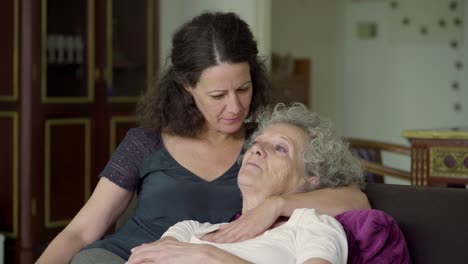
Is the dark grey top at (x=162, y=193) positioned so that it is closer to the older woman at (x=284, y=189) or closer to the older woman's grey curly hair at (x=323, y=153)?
the older woman at (x=284, y=189)

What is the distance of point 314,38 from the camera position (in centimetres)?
777

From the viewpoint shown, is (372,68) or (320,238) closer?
(320,238)

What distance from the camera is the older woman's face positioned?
6.86 feet

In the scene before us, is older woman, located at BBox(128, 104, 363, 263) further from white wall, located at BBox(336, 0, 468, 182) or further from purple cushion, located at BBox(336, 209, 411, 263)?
white wall, located at BBox(336, 0, 468, 182)

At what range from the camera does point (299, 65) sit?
7.52m

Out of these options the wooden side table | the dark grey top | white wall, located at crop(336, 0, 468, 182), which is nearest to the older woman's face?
the dark grey top

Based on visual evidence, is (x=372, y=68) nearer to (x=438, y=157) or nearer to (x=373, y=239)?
(x=438, y=157)

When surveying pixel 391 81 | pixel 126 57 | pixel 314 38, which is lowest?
pixel 391 81

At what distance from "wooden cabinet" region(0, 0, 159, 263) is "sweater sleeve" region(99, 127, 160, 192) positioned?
2.39 meters

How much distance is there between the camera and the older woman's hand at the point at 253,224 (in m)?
1.99

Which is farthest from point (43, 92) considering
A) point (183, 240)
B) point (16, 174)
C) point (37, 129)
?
point (183, 240)

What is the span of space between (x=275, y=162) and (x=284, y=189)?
0.08 meters

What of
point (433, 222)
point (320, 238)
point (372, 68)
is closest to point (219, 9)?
point (372, 68)

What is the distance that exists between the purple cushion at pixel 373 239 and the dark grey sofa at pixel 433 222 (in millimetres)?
104
